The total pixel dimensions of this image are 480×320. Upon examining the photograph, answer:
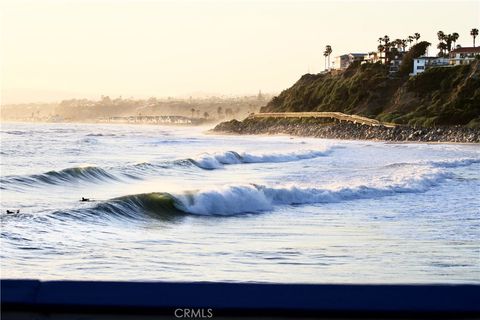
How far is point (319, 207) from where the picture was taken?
1009 cm

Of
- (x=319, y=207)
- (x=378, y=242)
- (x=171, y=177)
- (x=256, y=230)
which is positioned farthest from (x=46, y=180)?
(x=378, y=242)

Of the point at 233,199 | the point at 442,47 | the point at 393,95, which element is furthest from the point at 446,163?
the point at 442,47

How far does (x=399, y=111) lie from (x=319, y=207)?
55.6m

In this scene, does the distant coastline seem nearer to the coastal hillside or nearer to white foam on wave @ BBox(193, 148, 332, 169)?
the coastal hillside

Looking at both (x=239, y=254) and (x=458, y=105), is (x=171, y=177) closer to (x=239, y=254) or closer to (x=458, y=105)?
(x=239, y=254)

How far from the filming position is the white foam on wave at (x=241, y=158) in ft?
66.8

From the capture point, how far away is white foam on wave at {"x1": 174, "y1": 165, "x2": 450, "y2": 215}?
9.77 m

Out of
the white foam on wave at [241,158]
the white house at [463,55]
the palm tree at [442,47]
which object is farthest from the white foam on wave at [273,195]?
the palm tree at [442,47]

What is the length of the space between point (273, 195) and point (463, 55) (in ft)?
226

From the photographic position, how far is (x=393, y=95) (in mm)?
70812

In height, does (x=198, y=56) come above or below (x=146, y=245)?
above

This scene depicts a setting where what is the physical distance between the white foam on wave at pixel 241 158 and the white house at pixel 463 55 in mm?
50955

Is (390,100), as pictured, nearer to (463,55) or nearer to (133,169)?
(463,55)

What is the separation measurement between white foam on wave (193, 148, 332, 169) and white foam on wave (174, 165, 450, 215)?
299 inches
